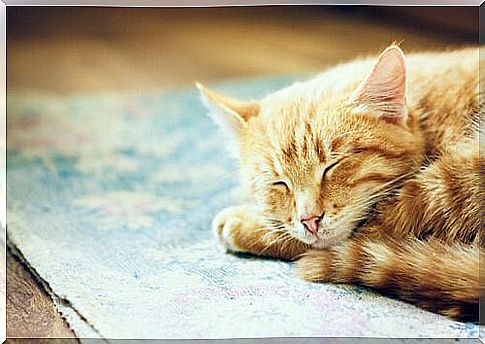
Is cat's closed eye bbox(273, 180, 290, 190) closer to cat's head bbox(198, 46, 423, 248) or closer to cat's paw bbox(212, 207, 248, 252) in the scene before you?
cat's head bbox(198, 46, 423, 248)

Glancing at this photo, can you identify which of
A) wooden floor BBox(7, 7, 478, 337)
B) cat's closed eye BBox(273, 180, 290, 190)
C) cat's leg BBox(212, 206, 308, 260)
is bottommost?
cat's leg BBox(212, 206, 308, 260)

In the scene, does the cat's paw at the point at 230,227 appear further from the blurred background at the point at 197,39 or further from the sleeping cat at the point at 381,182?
the blurred background at the point at 197,39

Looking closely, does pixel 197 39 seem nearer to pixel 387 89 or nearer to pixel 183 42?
pixel 183 42

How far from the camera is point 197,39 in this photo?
1.50 m

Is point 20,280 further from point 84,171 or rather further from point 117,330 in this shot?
point 84,171

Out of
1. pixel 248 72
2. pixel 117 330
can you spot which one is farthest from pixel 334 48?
pixel 117 330

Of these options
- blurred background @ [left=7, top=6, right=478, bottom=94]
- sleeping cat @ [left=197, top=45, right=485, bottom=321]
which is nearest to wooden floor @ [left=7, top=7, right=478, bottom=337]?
blurred background @ [left=7, top=6, right=478, bottom=94]

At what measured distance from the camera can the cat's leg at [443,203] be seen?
3.92 feet

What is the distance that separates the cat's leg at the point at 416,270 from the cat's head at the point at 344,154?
0.05m

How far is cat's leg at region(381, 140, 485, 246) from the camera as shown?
3.92ft

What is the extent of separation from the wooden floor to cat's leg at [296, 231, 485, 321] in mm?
426

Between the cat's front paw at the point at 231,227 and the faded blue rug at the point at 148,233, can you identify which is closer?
the faded blue rug at the point at 148,233

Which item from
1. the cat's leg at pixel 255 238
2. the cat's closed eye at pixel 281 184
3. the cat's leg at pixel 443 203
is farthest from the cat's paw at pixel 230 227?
the cat's leg at pixel 443 203

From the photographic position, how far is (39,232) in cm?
143
